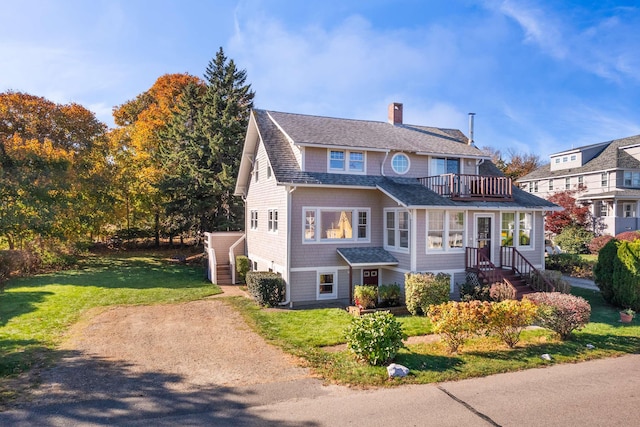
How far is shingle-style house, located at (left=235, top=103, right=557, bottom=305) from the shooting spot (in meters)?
16.4

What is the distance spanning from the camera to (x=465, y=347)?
34.7 ft

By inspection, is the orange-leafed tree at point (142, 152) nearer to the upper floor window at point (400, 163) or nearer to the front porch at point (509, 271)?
the upper floor window at point (400, 163)

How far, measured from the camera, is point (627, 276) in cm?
1491

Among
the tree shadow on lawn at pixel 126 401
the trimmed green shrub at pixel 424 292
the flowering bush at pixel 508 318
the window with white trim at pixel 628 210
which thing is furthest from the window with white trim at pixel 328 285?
the window with white trim at pixel 628 210

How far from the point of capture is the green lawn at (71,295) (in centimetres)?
1068

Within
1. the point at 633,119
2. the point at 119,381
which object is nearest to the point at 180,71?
the point at 119,381

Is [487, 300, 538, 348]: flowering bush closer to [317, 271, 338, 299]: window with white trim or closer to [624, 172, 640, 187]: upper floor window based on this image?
[317, 271, 338, 299]: window with white trim

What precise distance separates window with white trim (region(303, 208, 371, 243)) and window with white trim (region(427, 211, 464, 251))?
9.25ft

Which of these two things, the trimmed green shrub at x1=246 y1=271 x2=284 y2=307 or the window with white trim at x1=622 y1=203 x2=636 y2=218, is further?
the window with white trim at x1=622 y1=203 x2=636 y2=218

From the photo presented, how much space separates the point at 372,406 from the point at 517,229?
1374cm

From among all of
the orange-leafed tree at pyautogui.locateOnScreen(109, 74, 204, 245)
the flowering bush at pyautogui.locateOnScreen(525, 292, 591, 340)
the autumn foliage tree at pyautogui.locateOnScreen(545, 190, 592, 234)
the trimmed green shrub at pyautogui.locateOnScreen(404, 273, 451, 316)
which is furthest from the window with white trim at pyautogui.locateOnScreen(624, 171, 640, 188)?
the orange-leafed tree at pyautogui.locateOnScreen(109, 74, 204, 245)

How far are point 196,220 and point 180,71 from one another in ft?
71.0

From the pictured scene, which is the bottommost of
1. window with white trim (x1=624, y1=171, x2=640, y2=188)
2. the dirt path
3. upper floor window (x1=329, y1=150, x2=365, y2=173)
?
the dirt path

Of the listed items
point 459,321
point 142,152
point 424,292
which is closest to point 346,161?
point 424,292
